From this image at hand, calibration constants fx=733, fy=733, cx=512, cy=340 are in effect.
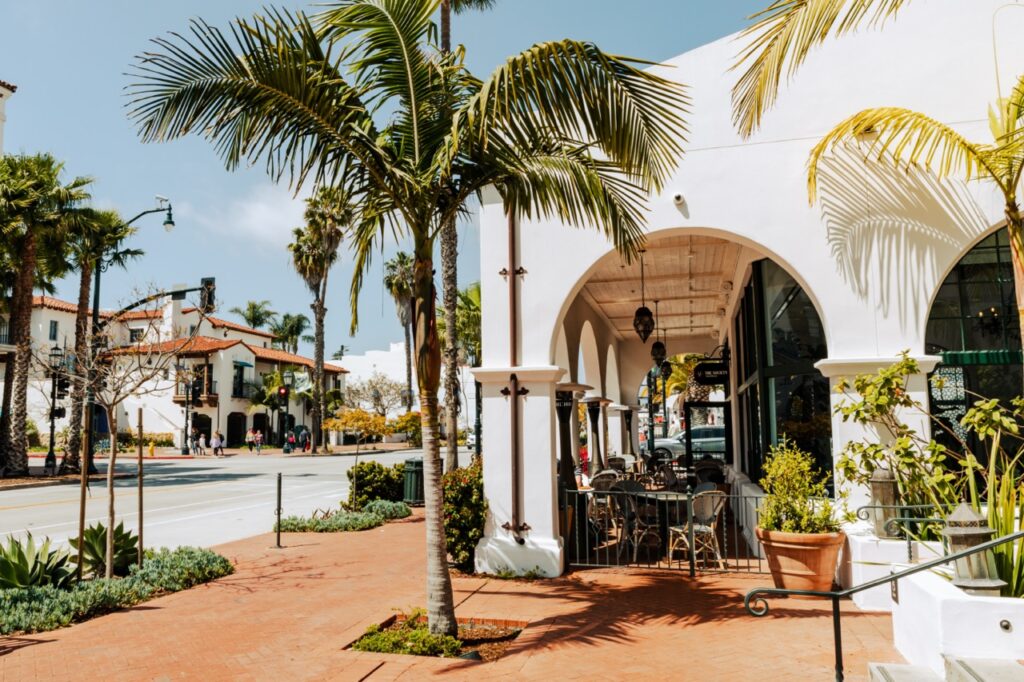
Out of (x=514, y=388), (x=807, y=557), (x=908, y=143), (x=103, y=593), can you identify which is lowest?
(x=103, y=593)

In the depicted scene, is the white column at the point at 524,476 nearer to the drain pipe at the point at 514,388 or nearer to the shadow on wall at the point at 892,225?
the drain pipe at the point at 514,388

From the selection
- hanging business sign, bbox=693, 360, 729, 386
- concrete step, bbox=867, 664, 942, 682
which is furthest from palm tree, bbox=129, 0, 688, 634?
hanging business sign, bbox=693, 360, 729, 386

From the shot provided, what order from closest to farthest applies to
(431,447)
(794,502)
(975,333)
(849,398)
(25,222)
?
(431,447), (794,502), (849,398), (975,333), (25,222)

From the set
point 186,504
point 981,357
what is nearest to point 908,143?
point 981,357

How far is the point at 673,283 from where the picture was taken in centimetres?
1488

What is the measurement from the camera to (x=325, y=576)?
8.95 metres

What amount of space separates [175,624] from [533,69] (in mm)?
5869

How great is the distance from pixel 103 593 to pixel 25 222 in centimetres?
2105

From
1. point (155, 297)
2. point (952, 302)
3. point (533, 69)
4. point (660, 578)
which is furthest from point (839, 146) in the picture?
point (155, 297)

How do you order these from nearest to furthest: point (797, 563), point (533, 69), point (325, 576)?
point (533, 69) < point (797, 563) < point (325, 576)

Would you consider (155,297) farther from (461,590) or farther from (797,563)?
(797,563)

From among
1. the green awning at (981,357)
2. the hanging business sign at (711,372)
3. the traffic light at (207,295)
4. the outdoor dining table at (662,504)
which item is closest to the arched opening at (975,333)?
the green awning at (981,357)

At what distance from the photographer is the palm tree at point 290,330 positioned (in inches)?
3054

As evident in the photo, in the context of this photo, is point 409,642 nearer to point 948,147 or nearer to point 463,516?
point 463,516
